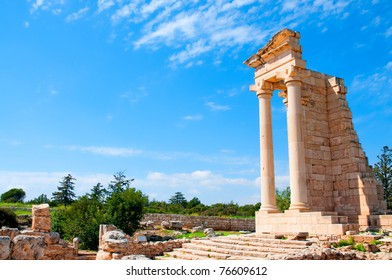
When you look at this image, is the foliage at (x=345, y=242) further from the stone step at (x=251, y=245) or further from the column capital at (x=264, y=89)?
the column capital at (x=264, y=89)

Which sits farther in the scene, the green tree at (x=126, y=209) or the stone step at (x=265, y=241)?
the green tree at (x=126, y=209)

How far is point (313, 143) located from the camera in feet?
58.5

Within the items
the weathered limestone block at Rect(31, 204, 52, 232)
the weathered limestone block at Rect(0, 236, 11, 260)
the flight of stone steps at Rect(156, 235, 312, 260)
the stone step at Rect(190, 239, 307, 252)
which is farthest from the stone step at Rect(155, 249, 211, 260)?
the weathered limestone block at Rect(31, 204, 52, 232)

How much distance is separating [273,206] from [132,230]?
9983mm

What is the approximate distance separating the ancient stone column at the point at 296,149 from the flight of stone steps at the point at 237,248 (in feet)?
8.05

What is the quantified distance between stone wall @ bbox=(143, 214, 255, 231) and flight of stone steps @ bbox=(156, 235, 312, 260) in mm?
18794

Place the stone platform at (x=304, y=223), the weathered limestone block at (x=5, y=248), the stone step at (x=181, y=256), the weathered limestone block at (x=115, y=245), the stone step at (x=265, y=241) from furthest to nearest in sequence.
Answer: the weathered limestone block at (x=115, y=245) → the stone platform at (x=304, y=223) → the stone step at (x=181, y=256) → the stone step at (x=265, y=241) → the weathered limestone block at (x=5, y=248)

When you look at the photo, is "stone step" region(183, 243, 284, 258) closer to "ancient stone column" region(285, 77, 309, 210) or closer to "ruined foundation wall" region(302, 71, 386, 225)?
"ancient stone column" region(285, 77, 309, 210)

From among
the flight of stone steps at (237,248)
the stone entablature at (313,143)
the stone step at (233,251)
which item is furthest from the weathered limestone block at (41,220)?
the stone entablature at (313,143)

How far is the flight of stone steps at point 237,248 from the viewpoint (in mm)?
12194

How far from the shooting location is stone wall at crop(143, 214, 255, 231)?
113 feet
